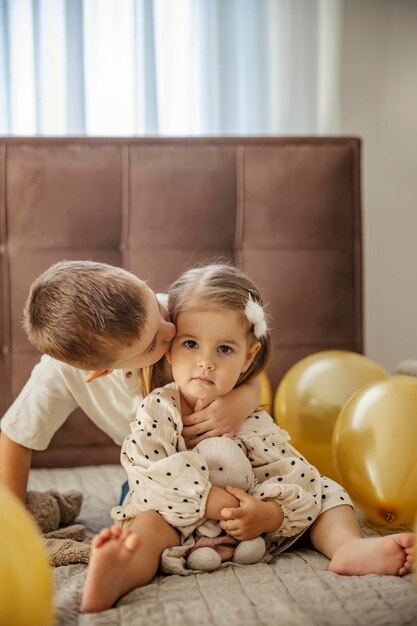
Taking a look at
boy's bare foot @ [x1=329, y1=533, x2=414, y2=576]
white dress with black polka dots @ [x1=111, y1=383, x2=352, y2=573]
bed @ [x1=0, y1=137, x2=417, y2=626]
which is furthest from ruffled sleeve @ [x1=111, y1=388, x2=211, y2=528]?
bed @ [x1=0, y1=137, x2=417, y2=626]

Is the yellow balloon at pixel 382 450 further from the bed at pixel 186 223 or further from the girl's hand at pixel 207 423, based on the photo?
the bed at pixel 186 223

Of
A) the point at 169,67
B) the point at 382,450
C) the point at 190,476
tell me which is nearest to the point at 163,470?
the point at 190,476

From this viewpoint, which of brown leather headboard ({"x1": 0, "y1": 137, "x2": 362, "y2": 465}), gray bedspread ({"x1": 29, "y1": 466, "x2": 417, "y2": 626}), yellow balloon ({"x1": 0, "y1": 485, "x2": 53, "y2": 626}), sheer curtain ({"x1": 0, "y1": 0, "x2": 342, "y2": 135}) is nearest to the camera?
yellow balloon ({"x1": 0, "y1": 485, "x2": 53, "y2": 626})

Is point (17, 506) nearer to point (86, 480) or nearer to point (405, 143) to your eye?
point (86, 480)

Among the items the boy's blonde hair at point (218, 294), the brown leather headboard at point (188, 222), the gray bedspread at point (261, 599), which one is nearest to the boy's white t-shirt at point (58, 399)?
the boy's blonde hair at point (218, 294)

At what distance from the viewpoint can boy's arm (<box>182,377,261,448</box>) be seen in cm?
120

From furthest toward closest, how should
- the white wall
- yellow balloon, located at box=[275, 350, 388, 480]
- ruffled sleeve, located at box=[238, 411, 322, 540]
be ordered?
the white wall < yellow balloon, located at box=[275, 350, 388, 480] < ruffled sleeve, located at box=[238, 411, 322, 540]

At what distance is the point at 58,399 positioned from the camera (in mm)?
1471

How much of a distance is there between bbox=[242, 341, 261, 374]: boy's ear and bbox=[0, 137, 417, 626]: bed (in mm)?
683

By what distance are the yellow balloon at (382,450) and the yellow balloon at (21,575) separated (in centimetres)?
59

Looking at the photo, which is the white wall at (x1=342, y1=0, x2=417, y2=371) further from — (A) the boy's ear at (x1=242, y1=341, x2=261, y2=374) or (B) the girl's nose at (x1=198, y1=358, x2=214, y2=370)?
(B) the girl's nose at (x1=198, y1=358, x2=214, y2=370)

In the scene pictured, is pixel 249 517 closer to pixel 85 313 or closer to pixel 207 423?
pixel 207 423

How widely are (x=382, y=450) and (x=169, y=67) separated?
1.46m

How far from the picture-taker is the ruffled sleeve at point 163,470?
3.54 feet
